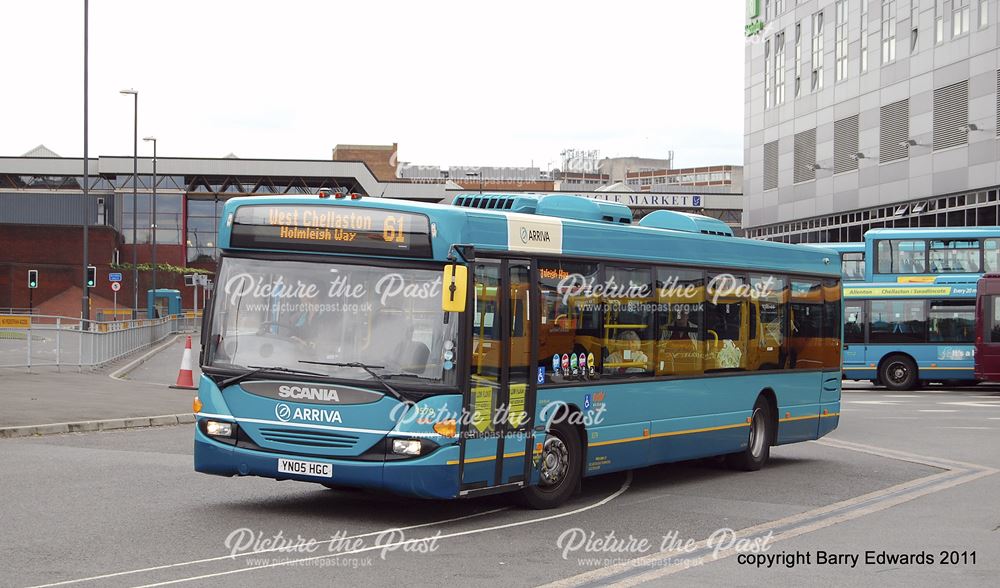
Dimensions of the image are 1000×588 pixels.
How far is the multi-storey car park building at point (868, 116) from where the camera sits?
4781cm

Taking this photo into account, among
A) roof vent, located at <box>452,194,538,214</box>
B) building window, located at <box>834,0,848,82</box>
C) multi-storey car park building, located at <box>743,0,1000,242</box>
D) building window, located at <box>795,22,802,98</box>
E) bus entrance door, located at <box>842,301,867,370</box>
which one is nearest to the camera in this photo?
roof vent, located at <box>452,194,538,214</box>

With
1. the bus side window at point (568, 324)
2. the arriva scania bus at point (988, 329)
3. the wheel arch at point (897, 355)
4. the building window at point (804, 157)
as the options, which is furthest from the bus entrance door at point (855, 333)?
the building window at point (804, 157)

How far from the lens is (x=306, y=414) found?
10.1 m

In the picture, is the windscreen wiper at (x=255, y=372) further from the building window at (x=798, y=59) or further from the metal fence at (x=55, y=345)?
the building window at (x=798, y=59)

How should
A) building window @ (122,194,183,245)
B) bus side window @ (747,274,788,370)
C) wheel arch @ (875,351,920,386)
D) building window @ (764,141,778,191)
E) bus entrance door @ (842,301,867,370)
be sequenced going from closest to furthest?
1. bus side window @ (747,274,788,370)
2. wheel arch @ (875,351,920,386)
3. bus entrance door @ (842,301,867,370)
4. building window @ (764,141,778,191)
5. building window @ (122,194,183,245)

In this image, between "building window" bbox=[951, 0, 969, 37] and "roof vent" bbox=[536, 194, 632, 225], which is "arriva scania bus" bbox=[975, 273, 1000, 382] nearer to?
"building window" bbox=[951, 0, 969, 37]

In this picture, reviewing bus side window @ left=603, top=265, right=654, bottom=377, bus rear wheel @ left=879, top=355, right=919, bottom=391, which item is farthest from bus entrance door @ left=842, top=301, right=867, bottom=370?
bus side window @ left=603, top=265, right=654, bottom=377

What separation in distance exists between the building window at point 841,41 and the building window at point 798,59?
422 cm

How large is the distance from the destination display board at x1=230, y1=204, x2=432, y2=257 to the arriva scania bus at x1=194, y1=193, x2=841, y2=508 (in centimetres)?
1

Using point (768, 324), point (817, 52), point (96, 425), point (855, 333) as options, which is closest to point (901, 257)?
point (855, 333)

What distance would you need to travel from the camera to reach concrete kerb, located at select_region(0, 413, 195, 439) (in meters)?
16.5

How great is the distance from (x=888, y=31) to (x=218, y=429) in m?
49.1

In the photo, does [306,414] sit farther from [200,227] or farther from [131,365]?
[200,227]

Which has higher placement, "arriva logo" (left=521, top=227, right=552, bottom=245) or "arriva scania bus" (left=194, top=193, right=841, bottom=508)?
"arriva logo" (left=521, top=227, right=552, bottom=245)
